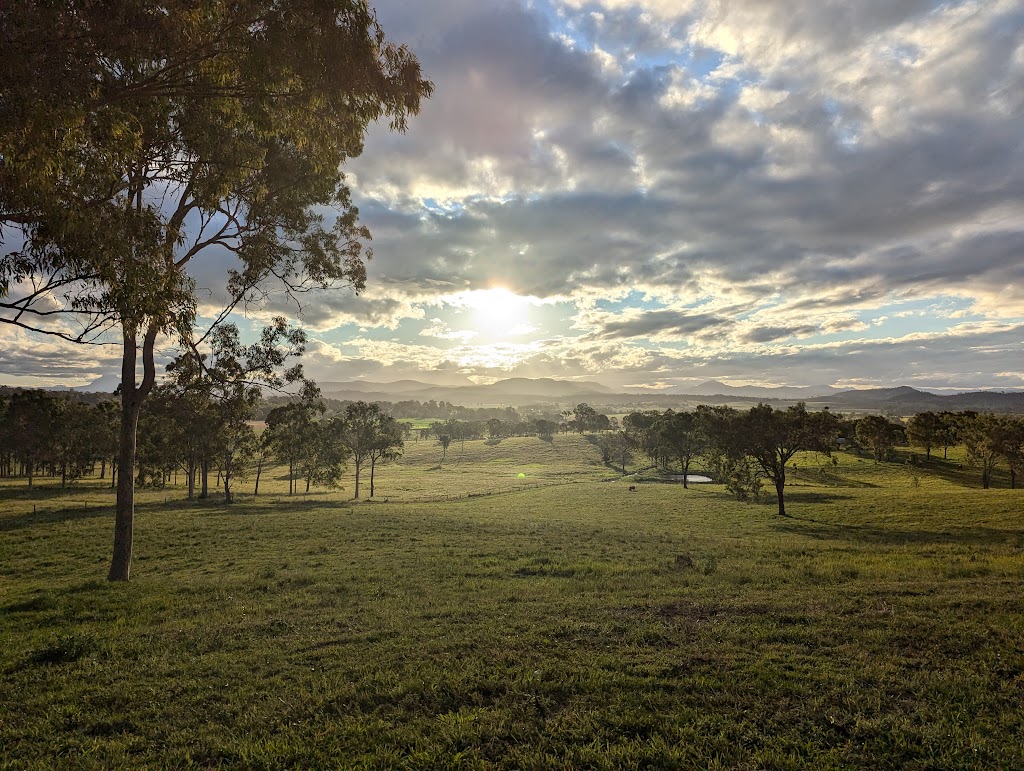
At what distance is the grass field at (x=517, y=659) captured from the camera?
6918 mm

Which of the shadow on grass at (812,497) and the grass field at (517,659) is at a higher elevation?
the grass field at (517,659)

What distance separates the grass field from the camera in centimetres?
692

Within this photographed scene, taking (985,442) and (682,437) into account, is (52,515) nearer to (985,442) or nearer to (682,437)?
(682,437)

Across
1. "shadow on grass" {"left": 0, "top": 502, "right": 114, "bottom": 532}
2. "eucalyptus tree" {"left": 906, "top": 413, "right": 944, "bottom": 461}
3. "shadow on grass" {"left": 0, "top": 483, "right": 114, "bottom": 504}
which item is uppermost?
"eucalyptus tree" {"left": 906, "top": 413, "right": 944, "bottom": 461}

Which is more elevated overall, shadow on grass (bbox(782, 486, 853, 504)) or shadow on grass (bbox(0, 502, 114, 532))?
shadow on grass (bbox(0, 502, 114, 532))

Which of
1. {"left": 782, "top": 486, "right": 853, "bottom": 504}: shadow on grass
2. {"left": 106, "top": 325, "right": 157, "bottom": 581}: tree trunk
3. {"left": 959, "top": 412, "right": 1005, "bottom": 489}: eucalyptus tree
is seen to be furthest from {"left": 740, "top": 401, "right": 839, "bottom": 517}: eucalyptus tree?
{"left": 106, "top": 325, "right": 157, "bottom": 581}: tree trunk

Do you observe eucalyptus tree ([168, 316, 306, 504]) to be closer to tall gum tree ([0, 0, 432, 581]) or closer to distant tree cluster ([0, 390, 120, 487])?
tall gum tree ([0, 0, 432, 581])

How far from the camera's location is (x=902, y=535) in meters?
32.0

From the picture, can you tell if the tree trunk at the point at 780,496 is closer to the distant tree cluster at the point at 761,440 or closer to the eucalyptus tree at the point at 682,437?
the distant tree cluster at the point at 761,440

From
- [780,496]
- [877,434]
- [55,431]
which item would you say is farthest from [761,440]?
[55,431]

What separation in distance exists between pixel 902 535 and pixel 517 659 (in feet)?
116

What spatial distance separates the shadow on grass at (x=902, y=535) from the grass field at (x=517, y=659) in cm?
538

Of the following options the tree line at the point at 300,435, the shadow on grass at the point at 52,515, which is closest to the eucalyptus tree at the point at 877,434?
the tree line at the point at 300,435

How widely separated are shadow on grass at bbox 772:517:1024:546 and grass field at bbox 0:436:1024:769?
5384 millimetres
